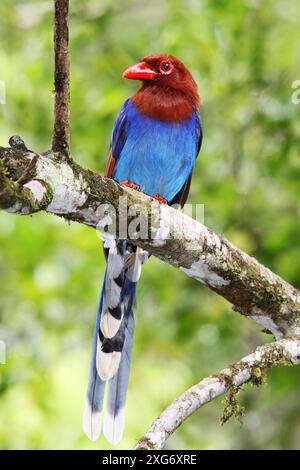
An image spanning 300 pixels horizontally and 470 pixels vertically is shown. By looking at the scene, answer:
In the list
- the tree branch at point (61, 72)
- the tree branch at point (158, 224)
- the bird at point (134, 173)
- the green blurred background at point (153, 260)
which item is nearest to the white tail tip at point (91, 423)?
the bird at point (134, 173)

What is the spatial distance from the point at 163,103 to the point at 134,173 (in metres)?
0.51

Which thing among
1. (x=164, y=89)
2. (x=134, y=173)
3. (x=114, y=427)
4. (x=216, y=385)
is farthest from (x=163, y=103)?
(x=216, y=385)

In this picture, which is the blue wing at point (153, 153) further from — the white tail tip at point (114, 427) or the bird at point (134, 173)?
the white tail tip at point (114, 427)

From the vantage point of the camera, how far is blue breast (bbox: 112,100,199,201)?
479 cm

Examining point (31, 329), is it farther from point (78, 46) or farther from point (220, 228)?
point (78, 46)

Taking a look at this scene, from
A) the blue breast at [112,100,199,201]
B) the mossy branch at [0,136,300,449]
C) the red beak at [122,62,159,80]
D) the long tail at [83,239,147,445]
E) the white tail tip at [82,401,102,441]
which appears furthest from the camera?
the red beak at [122,62,159,80]

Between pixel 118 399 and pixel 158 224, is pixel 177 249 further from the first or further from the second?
pixel 118 399

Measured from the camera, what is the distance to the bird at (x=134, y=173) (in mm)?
4445

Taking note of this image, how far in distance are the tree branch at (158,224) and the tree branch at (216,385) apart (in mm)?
304

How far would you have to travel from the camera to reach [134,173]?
4.82 metres

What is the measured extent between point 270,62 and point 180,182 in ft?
5.98

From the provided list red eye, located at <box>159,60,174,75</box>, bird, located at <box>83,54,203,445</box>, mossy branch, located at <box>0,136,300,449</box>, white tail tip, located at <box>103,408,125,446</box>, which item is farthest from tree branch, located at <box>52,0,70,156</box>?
red eye, located at <box>159,60,174,75</box>

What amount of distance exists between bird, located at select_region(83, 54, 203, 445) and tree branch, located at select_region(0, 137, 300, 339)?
0.92m

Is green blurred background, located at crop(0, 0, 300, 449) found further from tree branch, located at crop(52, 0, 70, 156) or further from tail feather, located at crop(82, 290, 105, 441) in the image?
tree branch, located at crop(52, 0, 70, 156)
